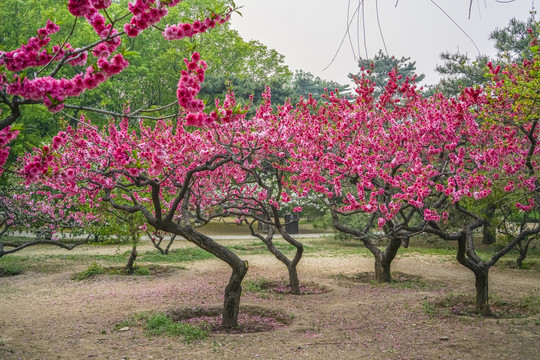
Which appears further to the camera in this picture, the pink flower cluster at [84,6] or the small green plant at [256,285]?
the small green plant at [256,285]

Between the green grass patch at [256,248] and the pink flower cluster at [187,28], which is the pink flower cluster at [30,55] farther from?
the green grass patch at [256,248]

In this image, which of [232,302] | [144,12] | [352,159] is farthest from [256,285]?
[144,12]

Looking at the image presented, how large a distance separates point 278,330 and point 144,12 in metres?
4.28

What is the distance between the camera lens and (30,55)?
304 cm

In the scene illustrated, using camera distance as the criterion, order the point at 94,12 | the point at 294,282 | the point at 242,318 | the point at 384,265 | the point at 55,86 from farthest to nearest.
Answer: the point at 384,265, the point at 294,282, the point at 242,318, the point at 94,12, the point at 55,86

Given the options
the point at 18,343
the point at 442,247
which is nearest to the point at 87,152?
the point at 18,343

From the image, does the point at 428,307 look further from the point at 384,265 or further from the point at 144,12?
the point at 144,12

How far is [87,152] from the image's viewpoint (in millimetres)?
7418

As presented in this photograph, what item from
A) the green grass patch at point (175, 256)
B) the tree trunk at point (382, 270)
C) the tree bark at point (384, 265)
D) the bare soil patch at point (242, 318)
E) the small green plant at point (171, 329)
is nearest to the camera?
the small green plant at point (171, 329)

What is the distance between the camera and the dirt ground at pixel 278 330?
4.94m

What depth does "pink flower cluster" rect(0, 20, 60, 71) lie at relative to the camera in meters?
2.94

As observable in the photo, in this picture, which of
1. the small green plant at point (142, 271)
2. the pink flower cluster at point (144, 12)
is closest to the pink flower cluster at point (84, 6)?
the pink flower cluster at point (144, 12)

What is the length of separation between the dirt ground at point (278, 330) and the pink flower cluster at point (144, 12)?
3.46 meters

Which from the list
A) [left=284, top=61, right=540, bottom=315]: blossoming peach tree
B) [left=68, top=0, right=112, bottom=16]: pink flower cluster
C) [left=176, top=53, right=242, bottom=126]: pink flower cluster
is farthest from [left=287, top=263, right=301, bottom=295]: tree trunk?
[left=68, top=0, right=112, bottom=16]: pink flower cluster
